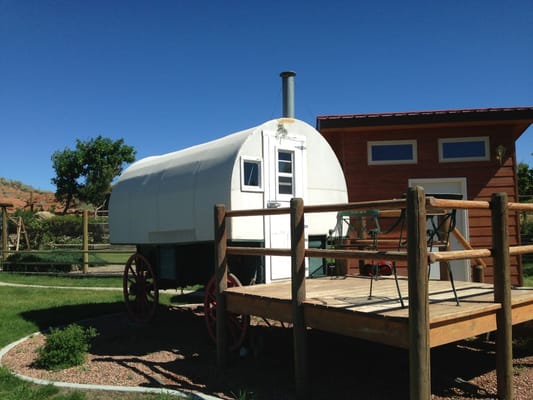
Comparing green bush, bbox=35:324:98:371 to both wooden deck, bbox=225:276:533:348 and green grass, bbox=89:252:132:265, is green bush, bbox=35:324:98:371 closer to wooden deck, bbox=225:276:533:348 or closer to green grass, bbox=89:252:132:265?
wooden deck, bbox=225:276:533:348

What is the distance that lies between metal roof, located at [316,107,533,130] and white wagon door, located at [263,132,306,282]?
2674 millimetres

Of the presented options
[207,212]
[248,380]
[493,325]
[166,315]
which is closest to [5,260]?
[166,315]

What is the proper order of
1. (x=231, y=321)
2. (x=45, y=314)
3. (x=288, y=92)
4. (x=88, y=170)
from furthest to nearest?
(x=88, y=170) → (x=45, y=314) → (x=288, y=92) → (x=231, y=321)

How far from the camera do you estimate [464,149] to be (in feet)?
34.7

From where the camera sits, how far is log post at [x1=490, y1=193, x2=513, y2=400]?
4.49m

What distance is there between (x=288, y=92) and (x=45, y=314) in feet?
20.8

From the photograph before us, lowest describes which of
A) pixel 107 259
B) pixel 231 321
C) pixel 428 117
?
pixel 107 259

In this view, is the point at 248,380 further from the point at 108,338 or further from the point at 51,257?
the point at 51,257

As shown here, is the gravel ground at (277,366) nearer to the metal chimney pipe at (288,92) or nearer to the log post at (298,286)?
the log post at (298,286)

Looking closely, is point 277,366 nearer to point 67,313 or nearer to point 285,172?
point 285,172

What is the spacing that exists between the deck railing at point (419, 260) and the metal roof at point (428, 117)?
16.9 ft

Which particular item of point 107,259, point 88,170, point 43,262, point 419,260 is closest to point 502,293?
point 419,260

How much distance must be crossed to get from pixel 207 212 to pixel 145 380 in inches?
99.5

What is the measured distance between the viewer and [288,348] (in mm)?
6922
